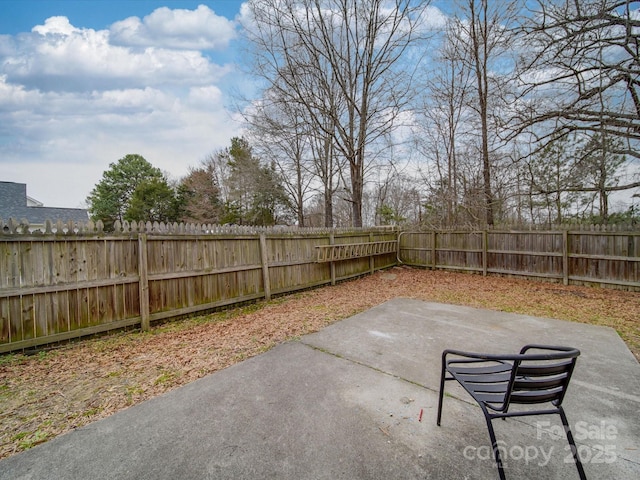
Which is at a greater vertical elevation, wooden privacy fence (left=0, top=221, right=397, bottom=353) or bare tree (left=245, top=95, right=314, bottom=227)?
bare tree (left=245, top=95, right=314, bottom=227)

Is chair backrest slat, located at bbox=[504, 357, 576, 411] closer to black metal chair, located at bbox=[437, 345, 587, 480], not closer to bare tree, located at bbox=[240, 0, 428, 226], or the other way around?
black metal chair, located at bbox=[437, 345, 587, 480]

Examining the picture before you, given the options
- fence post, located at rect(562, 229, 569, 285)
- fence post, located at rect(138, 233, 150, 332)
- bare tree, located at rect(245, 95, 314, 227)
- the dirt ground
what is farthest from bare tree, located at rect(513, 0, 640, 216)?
fence post, located at rect(138, 233, 150, 332)

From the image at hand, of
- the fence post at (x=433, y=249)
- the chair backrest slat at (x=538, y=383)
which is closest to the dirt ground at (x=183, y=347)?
the chair backrest slat at (x=538, y=383)

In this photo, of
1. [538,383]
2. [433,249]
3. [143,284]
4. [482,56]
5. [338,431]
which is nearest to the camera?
[538,383]

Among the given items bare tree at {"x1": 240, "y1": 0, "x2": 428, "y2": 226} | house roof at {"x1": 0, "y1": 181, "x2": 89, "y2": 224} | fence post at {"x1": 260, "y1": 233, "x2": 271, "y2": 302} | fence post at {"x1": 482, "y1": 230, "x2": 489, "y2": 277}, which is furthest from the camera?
house roof at {"x1": 0, "y1": 181, "x2": 89, "y2": 224}

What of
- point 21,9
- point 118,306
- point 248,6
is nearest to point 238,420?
point 118,306

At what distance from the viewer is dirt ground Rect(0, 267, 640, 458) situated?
2.27m

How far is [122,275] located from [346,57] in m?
10.2

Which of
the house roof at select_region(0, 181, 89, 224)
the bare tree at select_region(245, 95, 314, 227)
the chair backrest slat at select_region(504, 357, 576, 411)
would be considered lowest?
the chair backrest slat at select_region(504, 357, 576, 411)

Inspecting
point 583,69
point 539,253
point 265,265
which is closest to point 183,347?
point 265,265

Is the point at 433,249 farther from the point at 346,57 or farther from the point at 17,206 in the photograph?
the point at 17,206

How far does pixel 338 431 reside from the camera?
6.29ft

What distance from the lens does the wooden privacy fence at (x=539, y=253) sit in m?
6.51

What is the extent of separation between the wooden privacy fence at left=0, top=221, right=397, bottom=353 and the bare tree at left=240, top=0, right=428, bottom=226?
6.04m
